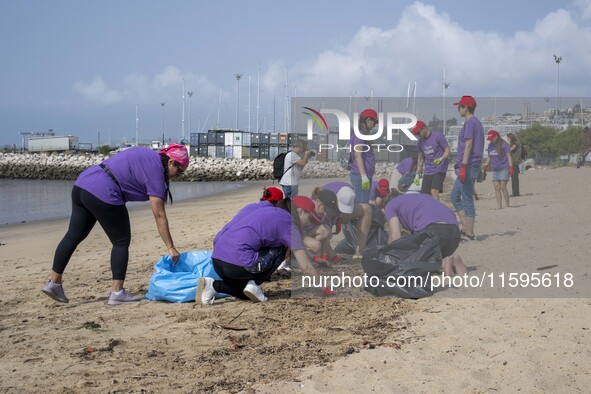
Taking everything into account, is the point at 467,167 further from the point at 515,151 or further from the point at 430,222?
the point at 430,222

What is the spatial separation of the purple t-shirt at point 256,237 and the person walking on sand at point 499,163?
2.18 m

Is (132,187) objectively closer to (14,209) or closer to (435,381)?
(435,381)

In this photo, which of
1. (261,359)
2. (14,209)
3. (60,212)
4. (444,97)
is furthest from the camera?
(14,209)

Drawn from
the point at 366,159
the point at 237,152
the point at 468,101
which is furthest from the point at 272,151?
the point at 468,101

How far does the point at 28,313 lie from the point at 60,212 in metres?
15.8

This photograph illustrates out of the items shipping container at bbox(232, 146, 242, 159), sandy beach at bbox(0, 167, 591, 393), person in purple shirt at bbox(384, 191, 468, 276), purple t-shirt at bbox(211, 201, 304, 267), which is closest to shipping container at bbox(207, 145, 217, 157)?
shipping container at bbox(232, 146, 242, 159)

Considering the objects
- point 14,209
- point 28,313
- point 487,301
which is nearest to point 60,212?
point 14,209

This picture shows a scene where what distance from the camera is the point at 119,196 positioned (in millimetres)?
5609

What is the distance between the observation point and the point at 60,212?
2056cm

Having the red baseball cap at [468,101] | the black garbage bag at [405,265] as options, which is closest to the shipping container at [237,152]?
the red baseball cap at [468,101]

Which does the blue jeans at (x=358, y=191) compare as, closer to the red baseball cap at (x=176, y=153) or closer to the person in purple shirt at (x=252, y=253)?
the person in purple shirt at (x=252, y=253)

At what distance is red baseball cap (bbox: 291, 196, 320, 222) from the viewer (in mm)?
6074

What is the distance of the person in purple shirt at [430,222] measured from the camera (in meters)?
5.99

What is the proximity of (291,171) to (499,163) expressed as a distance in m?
2.05
